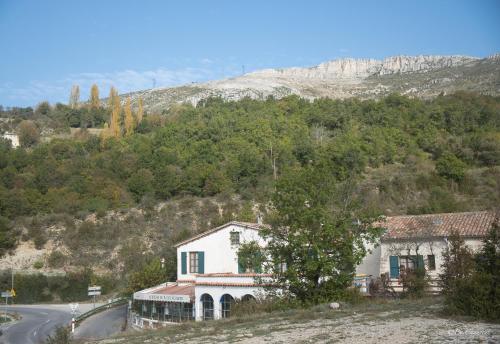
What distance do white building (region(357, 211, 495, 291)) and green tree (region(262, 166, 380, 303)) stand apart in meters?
6.96

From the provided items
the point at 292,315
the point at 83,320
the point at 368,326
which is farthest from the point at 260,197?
the point at 368,326

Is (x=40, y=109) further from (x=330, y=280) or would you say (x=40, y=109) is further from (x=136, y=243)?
(x=330, y=280)

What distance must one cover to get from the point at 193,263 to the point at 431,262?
12807 mm

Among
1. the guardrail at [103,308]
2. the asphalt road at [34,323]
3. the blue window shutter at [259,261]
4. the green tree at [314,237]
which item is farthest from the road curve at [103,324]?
the green tree at [314,237]

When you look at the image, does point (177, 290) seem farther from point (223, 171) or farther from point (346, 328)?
point (223, 171)

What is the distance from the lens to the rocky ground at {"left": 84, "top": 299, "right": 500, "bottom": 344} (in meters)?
10.8

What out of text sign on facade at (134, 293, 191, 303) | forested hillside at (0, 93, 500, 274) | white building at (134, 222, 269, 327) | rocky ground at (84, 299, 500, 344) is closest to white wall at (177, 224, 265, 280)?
white building at (134, 222, 269, 327)

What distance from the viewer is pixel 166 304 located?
2727 cm

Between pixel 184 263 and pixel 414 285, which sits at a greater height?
pixel 184 263

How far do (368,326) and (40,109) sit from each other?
9578cm

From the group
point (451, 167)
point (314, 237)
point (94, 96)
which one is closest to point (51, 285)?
point (314, 237)

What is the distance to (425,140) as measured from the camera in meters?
59.7

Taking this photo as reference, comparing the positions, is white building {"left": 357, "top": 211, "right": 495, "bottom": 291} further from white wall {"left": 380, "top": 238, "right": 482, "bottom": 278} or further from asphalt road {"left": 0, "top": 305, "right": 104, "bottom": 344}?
asphalt road {"left": 0, "top": 305, "right": 104, "bottom": 344}

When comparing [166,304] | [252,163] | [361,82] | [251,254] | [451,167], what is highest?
[361,82]
